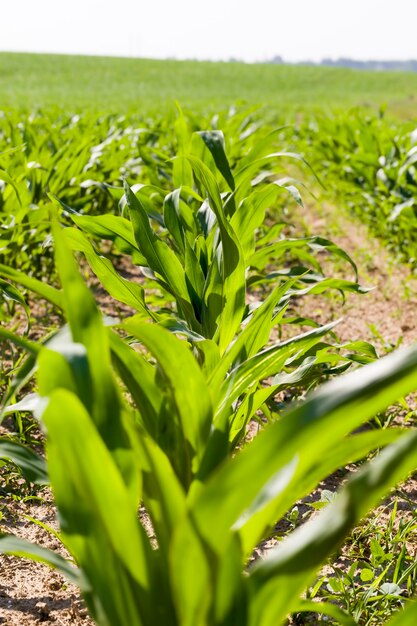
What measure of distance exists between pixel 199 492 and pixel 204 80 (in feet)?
135

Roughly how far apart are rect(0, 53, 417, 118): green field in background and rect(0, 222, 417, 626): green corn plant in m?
29.9

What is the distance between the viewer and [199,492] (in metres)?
0.86

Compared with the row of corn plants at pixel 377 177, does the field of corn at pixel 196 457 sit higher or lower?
lower

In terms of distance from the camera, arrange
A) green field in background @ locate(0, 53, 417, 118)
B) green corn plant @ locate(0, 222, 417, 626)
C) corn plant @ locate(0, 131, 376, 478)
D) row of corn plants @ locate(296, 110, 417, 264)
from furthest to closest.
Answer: green field in background @ locate(0, 53, 417, 118), row of corn plants @ locate(296, 110, 417, 264), corn plant @ locate(0, 131, 376, 478), green corn plant @ locate(0, 222, 417, 626)

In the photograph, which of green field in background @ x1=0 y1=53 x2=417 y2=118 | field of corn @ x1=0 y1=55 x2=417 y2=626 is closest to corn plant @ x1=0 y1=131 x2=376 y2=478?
field of corn @ x1=0 y1=55 x2=417 y2=626

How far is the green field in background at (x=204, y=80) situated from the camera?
109 ft

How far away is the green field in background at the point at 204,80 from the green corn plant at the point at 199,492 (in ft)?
98.0

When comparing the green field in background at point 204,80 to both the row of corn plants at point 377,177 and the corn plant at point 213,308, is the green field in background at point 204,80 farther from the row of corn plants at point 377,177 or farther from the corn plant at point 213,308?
the corn plant at point 213,308

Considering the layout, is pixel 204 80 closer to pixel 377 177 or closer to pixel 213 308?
pixel 377 177

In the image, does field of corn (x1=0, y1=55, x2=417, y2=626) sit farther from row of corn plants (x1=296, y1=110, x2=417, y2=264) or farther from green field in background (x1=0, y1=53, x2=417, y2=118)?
green field in background (x1=0, y1=53, x2=417, y2=118)

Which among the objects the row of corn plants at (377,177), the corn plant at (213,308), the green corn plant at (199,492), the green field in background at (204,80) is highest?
the green field in background at (204,80)

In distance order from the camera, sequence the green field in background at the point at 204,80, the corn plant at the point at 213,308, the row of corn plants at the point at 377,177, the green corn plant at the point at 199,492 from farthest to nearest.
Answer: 1. the green field in background at the point at 204,80
2. the row of corn plants at the point at 377,177
3. the corn plant at the point at 213,308
4. the green corn plant at the point at 199,492

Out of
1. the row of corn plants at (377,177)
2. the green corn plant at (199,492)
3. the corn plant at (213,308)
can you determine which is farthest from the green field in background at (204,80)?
the green corn plant at (199,492)

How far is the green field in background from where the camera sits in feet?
109
